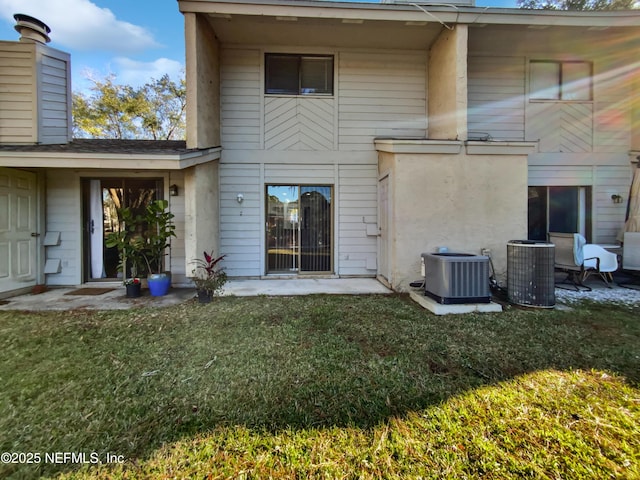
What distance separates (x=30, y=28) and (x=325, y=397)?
843cm

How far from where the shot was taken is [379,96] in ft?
23.1

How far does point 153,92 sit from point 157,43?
2701 millimetres

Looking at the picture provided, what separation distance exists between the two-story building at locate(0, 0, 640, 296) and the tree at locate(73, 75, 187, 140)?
47.6 feet

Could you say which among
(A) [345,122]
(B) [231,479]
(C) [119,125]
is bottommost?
(B) [231,479]

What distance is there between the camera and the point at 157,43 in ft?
59.1

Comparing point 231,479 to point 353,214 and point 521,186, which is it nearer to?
point 353,214

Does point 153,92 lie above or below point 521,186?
above

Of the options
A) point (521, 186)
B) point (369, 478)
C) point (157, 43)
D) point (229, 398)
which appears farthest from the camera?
point (157, 43)

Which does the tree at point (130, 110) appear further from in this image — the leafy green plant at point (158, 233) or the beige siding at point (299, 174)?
the leafy green plant at point (158, 233)

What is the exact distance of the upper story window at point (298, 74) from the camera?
691cm

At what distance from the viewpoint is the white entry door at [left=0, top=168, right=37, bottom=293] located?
5.36 metres

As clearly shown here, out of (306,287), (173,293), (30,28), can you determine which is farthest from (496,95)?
(30,28)

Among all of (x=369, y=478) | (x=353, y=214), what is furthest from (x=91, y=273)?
(x=369, y=478)

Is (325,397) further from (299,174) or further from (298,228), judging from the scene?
(299,174)
